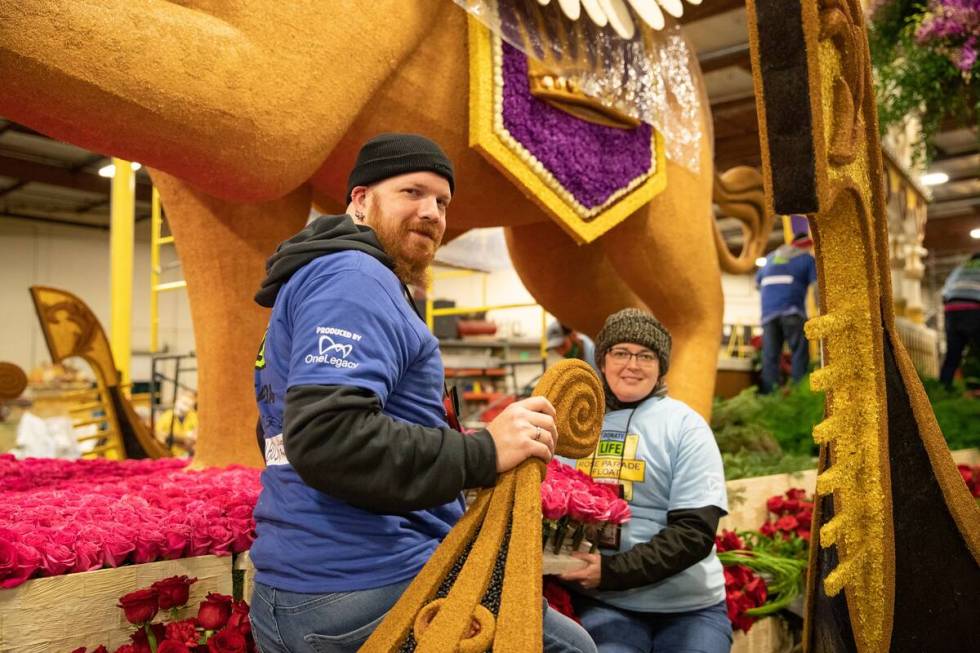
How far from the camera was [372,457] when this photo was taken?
83 cm

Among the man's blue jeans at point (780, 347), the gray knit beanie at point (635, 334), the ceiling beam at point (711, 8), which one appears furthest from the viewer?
the ceiling beam at point (711, 8)

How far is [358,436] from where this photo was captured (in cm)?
82

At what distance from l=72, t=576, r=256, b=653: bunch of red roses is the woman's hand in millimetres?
591

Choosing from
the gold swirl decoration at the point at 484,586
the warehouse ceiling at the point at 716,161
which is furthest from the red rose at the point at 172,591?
the warehouse ceiling at the point at 716,161

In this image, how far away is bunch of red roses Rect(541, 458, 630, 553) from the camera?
57.7 inches

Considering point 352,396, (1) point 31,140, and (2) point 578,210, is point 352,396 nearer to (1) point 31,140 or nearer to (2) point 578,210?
(2) point 578,210

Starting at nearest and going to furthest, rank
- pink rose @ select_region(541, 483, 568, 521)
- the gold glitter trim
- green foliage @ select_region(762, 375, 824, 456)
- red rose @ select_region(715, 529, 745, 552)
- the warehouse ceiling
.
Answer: pink rose @ select_region(541, 483, 568, 521)
the gold glitter trim
red rose @ select_region(715, 529, 745, 552)
green foliage @ select_region(762, 375, 824, 456)
the warehouse ceiling

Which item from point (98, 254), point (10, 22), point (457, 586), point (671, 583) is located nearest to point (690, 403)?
point (671, 583)

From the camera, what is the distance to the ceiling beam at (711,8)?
5.52 metres

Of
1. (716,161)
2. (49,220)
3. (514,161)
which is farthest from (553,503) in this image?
(49,220)

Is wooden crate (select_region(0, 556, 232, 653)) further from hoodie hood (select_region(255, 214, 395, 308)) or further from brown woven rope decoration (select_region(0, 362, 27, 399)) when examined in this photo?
Answer: brown woven rope decoration (select_region(0, 362, 27, 399))

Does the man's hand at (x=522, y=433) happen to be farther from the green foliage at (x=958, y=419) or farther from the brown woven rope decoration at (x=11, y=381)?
the green foliage at (x=958, y=419)

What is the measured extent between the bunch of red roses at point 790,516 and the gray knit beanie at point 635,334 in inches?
37.5

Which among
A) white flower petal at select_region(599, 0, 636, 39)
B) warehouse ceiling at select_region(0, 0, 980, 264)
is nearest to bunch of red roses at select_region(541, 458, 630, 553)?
white flower petal at select_region(599, 0, 636, 39)
